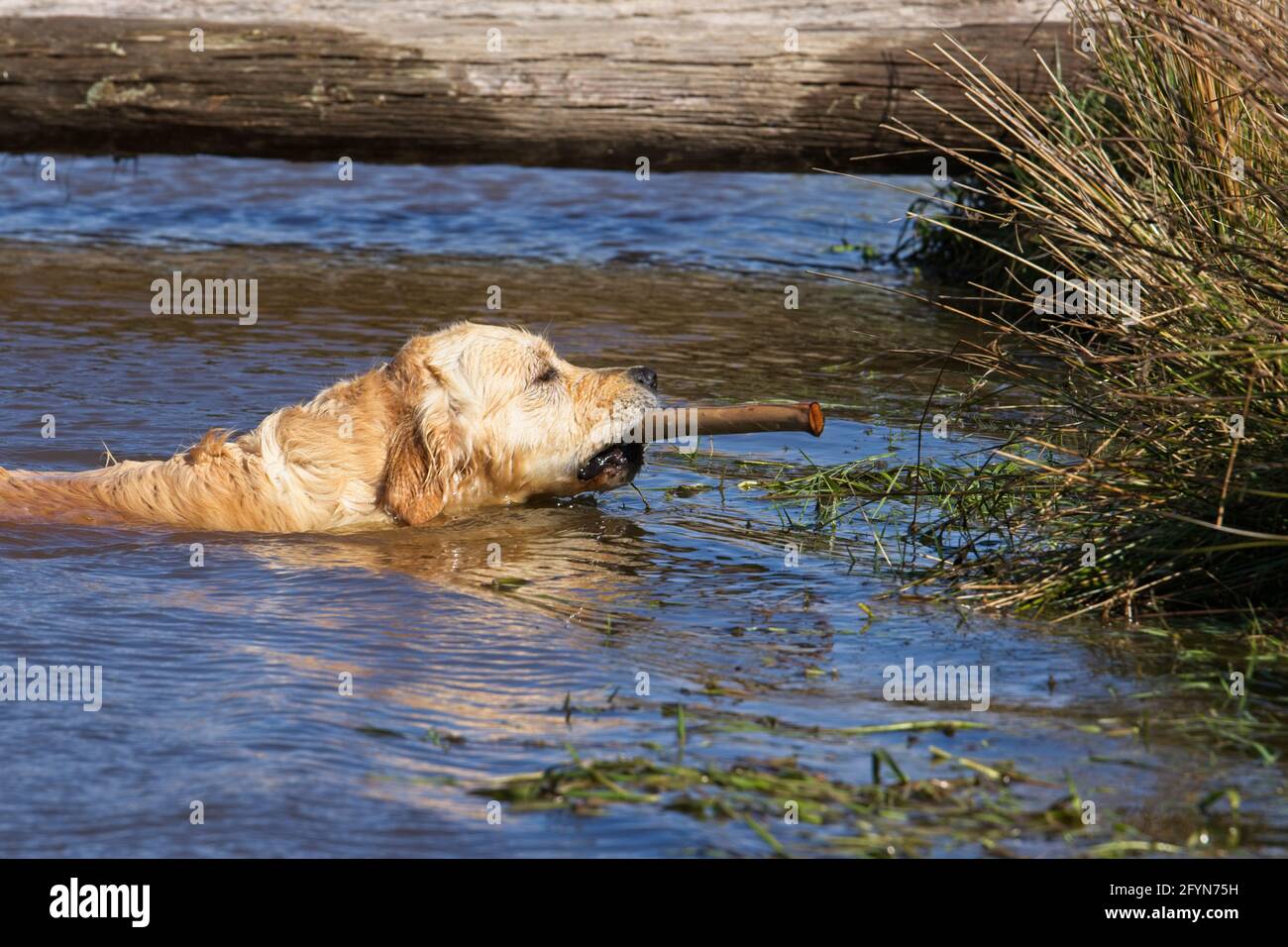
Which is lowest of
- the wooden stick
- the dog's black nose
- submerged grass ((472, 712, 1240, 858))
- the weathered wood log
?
submerged grass ((472, 712, 1240, 858))

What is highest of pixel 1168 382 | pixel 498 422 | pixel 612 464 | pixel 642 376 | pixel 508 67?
pixel 508 67

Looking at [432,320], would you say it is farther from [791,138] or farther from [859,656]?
[859,656]

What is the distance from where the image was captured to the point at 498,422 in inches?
286

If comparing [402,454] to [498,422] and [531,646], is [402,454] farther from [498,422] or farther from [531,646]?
[531,646]

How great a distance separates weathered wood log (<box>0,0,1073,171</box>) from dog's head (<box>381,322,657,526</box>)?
14.0ft

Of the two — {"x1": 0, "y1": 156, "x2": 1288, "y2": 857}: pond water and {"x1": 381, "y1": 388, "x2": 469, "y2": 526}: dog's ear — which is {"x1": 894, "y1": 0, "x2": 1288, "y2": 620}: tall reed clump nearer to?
{"x1": 0, "y1": 156, "x2": 1288, "y2": 857}: pond water

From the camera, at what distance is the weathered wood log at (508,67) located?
11117mm

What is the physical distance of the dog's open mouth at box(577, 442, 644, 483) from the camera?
7.42 metres

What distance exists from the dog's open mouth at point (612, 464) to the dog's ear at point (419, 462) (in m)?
0.64

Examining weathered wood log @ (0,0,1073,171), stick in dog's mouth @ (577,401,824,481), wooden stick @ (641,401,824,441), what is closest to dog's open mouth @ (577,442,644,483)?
stick in dog's mouth @ (577,401,824,481)

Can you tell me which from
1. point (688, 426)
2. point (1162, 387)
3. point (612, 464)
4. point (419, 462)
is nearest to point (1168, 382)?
point (1162, 387)

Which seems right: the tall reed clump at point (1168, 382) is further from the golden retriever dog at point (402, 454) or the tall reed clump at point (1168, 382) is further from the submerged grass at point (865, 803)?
the golden retriever dog at point (402, 454)

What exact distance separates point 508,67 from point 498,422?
467cm
